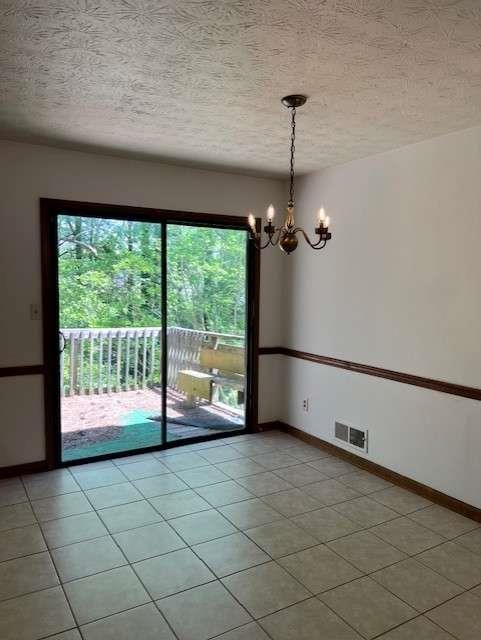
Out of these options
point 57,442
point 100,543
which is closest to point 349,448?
point 100,543

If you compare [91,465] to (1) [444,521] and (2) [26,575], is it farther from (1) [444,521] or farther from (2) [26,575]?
(1) [444,521]

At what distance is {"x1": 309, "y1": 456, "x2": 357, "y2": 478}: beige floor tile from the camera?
3.86m

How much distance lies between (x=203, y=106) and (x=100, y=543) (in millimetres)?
2643

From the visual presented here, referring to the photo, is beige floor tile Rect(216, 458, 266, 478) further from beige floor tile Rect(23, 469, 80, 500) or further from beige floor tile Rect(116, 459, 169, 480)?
beige floor tile Rect(23, 469, 80, 500)

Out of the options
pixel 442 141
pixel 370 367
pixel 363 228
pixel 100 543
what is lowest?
pixel 100 543

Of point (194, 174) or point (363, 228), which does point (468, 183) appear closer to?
point (363, 228)

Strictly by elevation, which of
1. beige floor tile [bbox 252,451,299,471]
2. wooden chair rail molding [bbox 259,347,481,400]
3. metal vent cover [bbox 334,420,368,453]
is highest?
wooden chair rail molding [bbox 259,347,481,400]

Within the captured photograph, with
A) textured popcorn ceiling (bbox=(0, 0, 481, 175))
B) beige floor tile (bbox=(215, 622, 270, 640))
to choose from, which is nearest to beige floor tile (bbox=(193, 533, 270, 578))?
beige floor tile (bbox=(215, 622, 270, 640))

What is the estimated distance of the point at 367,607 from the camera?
7.38 ft

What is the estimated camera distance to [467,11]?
1.75 metres

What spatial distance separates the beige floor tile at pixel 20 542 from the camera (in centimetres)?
266

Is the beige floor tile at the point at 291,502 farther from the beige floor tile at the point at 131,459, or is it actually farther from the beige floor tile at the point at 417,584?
the beige floor tile at the point at 131,459

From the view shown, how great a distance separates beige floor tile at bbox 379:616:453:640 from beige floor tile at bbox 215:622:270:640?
521 millimetres

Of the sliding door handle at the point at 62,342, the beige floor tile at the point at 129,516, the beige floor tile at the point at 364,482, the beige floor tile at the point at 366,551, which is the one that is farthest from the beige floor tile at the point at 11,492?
the beige floor tile at the point at 364,482
